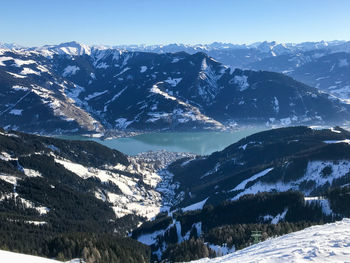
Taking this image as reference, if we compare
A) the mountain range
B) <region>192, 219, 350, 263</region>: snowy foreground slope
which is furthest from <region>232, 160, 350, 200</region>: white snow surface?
<region>192, 219, 350, 263</region>: snowy foreground slope

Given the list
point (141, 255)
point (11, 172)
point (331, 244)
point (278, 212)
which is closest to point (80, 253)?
point (141, 255)

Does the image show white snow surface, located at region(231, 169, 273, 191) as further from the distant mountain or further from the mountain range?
the mountain range

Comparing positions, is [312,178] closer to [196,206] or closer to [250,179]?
[250,179]

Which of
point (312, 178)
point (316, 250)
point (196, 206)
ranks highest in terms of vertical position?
point (316, 250)

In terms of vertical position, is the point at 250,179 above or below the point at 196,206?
above

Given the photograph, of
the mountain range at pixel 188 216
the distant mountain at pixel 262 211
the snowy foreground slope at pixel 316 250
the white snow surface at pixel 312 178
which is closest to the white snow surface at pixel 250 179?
the distant mountain at pixel 262 211

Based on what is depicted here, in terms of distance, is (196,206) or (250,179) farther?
(250,179)

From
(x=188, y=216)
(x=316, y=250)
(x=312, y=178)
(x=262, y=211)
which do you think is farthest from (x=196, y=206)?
(x=316, y=250)

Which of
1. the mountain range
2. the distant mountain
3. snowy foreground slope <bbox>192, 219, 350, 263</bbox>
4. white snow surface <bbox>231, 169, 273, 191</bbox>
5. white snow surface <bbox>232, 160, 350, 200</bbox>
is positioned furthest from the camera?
white snow surface <bbox>231, 169, 273, 191</bbox>

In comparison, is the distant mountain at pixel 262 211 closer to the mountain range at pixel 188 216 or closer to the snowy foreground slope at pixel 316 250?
the mountain range at pixel 188 216

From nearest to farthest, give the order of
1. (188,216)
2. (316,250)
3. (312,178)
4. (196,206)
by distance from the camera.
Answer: (316,250)
(188,216)
(312,178)
(196,206)

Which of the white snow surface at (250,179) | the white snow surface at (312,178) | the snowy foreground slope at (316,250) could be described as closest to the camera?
the snowy foreground slope at (316,250)
